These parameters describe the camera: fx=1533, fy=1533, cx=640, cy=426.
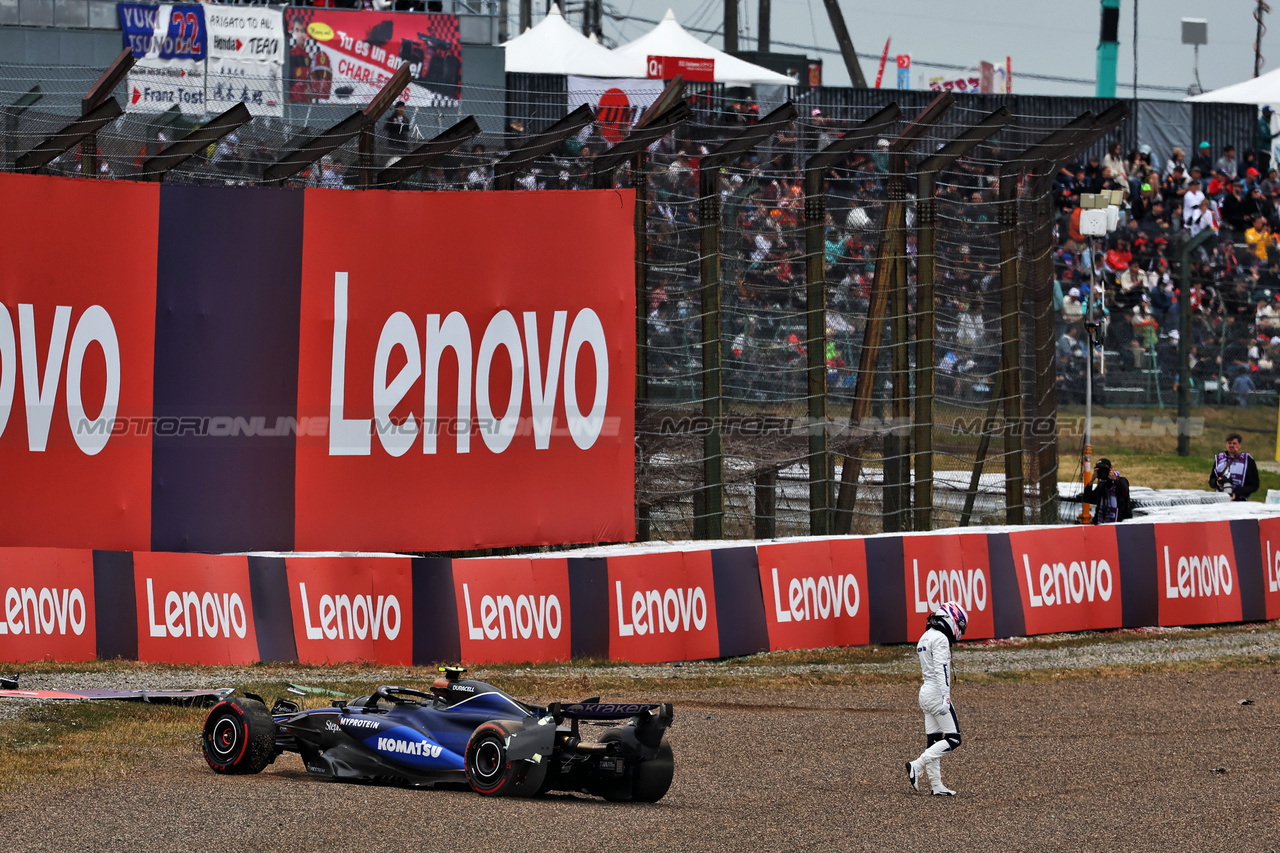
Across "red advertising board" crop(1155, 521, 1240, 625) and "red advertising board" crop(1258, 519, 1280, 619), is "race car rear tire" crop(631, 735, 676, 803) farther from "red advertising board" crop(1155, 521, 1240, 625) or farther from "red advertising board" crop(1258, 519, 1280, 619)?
"red advertising board" crop(1258, 519, 1280, 619)

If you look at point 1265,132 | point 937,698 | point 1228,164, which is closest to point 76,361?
point 937,698

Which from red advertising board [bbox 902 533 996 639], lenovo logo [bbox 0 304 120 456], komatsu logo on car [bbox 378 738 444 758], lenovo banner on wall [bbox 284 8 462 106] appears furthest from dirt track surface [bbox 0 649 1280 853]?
lenovo banner on wall [bbox 284 8 462 106]

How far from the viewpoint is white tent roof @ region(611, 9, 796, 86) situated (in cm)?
3497

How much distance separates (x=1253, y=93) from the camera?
37031 mm

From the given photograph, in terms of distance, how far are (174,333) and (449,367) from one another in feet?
10.2

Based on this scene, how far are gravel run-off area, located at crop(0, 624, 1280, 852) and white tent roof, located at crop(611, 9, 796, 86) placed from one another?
2197 centimetres

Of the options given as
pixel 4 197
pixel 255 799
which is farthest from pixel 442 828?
pixel 4 197

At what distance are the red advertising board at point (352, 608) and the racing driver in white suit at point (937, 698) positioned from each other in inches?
247

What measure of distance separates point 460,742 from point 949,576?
9.12 m

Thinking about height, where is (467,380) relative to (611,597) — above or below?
above

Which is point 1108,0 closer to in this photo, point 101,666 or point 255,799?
point 101,666

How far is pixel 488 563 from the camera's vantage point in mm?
15828

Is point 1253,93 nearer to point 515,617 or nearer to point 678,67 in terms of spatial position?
point 678,67

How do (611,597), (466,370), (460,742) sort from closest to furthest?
(460,742) → (611,597) → (466,370)
